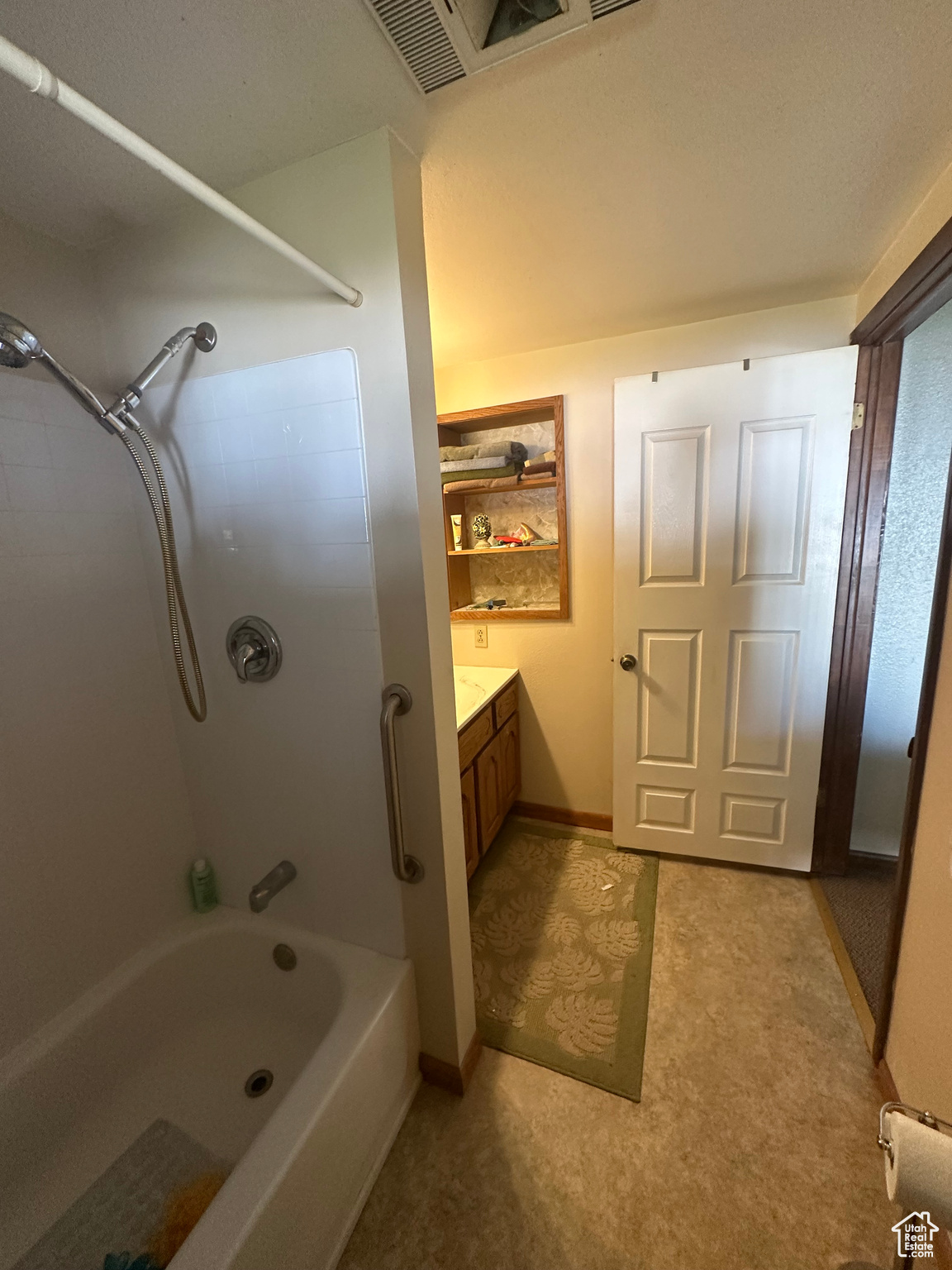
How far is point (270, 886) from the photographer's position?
1.25 meters

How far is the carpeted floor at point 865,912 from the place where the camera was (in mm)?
1534

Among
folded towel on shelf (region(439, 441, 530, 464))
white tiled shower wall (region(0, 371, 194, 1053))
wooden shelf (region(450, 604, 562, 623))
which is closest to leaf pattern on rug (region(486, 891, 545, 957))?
white tiled shower wall (region(0, 371, 194, 1053))

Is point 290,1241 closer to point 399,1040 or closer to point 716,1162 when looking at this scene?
point 399,1040

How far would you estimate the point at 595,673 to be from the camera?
224 centimetres

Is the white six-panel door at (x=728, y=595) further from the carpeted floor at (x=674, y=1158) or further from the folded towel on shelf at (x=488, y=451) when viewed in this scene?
the carpeted floor at (x=674, y=1158)

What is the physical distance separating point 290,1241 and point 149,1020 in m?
0.69

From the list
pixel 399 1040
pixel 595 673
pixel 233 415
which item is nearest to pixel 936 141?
pixel 233 415

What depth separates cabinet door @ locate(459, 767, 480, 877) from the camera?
1.83 metres

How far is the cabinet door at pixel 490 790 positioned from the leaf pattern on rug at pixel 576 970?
514mm

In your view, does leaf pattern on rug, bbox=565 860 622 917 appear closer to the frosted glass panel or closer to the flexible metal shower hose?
the frosted glass panel

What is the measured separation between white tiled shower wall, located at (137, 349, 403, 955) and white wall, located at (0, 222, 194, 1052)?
104 millimetres

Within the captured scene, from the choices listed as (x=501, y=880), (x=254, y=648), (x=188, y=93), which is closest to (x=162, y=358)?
(x=188, y=93)

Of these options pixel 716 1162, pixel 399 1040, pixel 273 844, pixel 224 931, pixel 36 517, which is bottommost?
pixel 716 1162

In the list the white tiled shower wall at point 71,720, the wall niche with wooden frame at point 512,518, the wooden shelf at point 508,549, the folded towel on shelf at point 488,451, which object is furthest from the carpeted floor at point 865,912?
the white tiled shower wall at point 71,720
